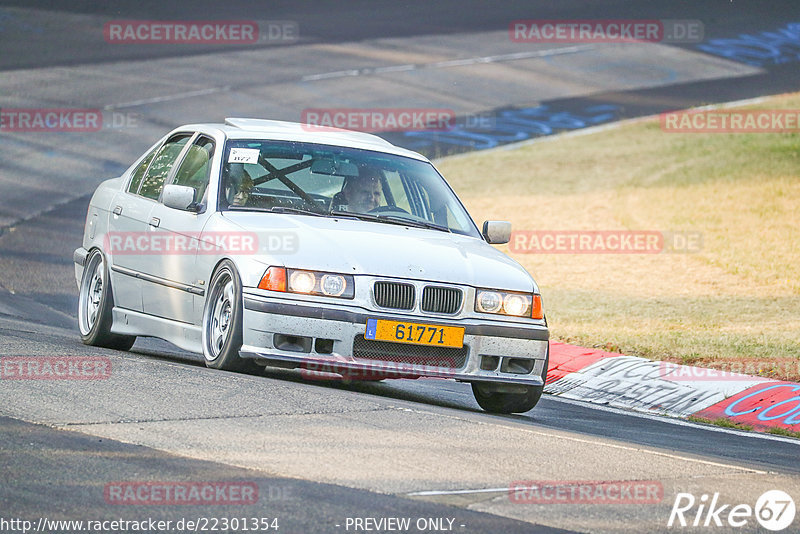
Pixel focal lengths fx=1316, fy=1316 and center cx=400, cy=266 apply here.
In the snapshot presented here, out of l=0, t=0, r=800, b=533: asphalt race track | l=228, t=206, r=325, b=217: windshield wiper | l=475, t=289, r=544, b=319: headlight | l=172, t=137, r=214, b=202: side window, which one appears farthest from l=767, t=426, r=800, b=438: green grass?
l=172, t=137, r=214, b=202: side window

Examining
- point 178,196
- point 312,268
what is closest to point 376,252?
point 312,268

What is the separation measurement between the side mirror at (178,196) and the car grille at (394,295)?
1.54 meters

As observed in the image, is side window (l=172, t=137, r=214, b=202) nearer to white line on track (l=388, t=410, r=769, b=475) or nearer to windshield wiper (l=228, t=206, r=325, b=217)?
windshield wiper (l=228, t=206, r=325, b=217)

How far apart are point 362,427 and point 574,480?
4.00 feet

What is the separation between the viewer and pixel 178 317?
863 centimetres

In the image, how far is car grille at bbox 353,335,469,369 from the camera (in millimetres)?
7688

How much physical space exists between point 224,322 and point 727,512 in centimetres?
355

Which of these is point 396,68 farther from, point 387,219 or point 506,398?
point 506,398

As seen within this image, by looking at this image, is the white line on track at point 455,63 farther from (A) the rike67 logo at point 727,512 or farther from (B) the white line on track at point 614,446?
(A) the rike67 logo at point 727,512

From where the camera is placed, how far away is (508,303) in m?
8.05

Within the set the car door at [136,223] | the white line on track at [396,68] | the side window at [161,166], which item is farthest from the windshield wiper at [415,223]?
the white line on track at [396,68]

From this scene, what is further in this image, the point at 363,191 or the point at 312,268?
the point at 363,191

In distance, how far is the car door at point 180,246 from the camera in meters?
8.50

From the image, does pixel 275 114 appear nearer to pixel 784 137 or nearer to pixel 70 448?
pixel 784 137
